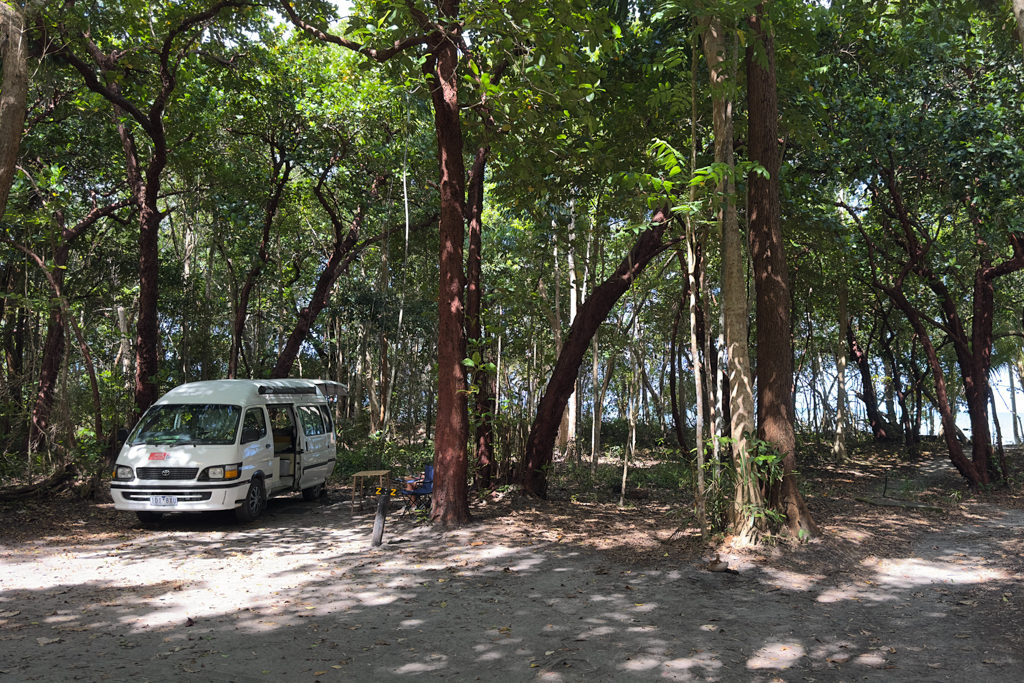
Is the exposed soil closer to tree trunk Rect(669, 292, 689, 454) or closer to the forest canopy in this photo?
the forest canopy

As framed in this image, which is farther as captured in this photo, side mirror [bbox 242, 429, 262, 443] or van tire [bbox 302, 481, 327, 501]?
van tire [bbox 302, 481, 327, 501]

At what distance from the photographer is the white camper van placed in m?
9.53

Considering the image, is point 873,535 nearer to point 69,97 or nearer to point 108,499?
point 108,499

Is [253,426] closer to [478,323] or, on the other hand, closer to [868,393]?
[478,323]

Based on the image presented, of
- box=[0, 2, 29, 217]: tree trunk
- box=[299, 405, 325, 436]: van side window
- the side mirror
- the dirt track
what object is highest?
box=[0, 2, 29, 217]: tree trunk

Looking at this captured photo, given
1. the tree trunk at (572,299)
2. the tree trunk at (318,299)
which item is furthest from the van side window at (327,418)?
the tree trunk at (572,299)

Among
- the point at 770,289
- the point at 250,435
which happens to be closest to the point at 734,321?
the point at 770,289

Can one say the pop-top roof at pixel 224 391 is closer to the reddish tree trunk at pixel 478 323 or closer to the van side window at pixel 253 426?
the van side window at pixel 253 426

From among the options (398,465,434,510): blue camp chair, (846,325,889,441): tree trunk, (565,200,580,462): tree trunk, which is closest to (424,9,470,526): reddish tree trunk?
(398,465,434,510): blue camp chair

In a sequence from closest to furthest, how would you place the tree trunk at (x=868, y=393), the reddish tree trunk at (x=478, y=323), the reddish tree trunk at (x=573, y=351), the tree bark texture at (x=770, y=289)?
the tree bark texture at (x=770, y=289) < the reddish tree trunk at (x=573, y=351) < the reddish tree trunk at (x=478, y=323) < the tree trunk at (x=868, y=393)

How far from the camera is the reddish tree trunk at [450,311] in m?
9.59

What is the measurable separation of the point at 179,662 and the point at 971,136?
13316 millimetres

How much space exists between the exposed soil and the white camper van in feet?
1.66

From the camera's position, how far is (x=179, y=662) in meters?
4.80
